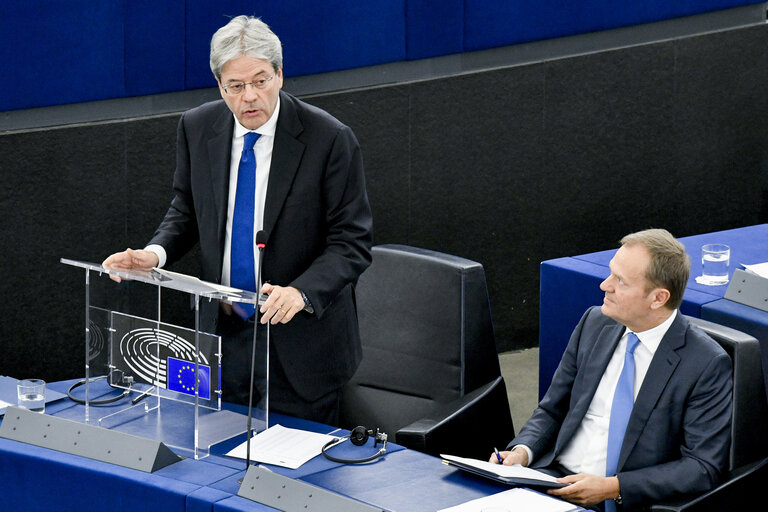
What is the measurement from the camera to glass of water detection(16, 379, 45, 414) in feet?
9.93

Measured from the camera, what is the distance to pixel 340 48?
4.95 meters

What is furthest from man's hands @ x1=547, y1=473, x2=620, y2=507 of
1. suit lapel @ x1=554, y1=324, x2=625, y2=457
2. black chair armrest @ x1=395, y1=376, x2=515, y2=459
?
black chair armrest @ x1=395, y1=376, x2=515, y2=459

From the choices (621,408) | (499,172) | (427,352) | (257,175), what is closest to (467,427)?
(427,352)

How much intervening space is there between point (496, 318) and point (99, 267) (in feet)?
10.2

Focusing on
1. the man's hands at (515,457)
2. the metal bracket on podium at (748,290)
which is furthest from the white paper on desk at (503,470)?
the metal bracket on podium at (748,290)

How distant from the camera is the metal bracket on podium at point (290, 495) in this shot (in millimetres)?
2521

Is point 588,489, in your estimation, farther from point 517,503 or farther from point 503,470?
point 517,503

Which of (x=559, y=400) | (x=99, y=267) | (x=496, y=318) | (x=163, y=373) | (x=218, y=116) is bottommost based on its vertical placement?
(x=496, y=318)

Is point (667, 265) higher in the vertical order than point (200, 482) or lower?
higher

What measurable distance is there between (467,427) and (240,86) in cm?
132

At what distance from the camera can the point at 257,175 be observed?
3.06 meters

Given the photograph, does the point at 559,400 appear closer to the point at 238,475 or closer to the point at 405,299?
the point at 405,299

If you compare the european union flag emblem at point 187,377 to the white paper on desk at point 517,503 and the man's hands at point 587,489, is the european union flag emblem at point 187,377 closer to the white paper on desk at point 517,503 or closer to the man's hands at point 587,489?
the white paper on desk at point 517,503

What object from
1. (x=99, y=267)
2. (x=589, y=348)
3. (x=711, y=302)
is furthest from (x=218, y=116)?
(x=711, y=302)
